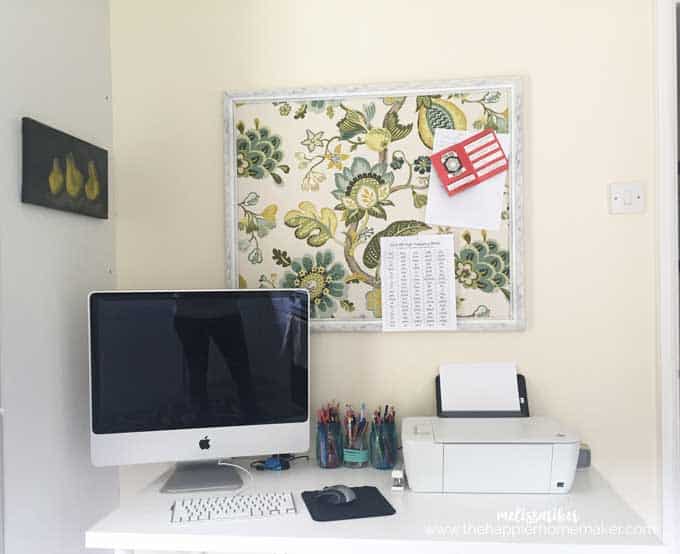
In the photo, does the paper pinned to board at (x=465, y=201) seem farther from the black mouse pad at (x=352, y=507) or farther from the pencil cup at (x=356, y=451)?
the black mouse pad at (x=352, y=507)

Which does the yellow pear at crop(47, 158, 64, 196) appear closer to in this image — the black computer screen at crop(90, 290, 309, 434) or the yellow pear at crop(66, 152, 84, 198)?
the yellow pear at crop(66, 152, 84, 198)

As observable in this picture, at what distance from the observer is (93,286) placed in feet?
5.81

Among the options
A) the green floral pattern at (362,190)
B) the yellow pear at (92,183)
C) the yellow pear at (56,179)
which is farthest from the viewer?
the green floral pattern at (362,190)

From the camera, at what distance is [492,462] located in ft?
4.83

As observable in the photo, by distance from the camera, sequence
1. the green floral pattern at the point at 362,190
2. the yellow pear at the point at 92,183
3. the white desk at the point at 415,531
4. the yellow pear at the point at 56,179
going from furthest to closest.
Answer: the green floral pattern at the point at 362,190 < the yellow pear at the point at 92,183 < the yellow pear at the point at 56,179 < the white desk at the point at 415,531

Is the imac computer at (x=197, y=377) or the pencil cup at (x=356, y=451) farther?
the pencil cup at (x=356, y=451)

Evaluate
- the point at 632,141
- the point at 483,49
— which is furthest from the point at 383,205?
the point at 632,141

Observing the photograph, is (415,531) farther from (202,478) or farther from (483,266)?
(483,266)

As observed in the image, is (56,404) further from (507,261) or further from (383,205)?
(507,261)

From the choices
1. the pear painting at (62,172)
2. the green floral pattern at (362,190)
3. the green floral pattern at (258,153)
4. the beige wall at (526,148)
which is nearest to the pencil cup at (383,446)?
the beige wall at (526,148)

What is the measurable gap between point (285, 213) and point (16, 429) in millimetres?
884

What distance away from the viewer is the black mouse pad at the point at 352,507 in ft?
4.50

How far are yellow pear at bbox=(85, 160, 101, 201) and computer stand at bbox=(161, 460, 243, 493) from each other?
0.78m

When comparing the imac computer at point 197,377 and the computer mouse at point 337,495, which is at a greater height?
the imac computer at point 197,377
